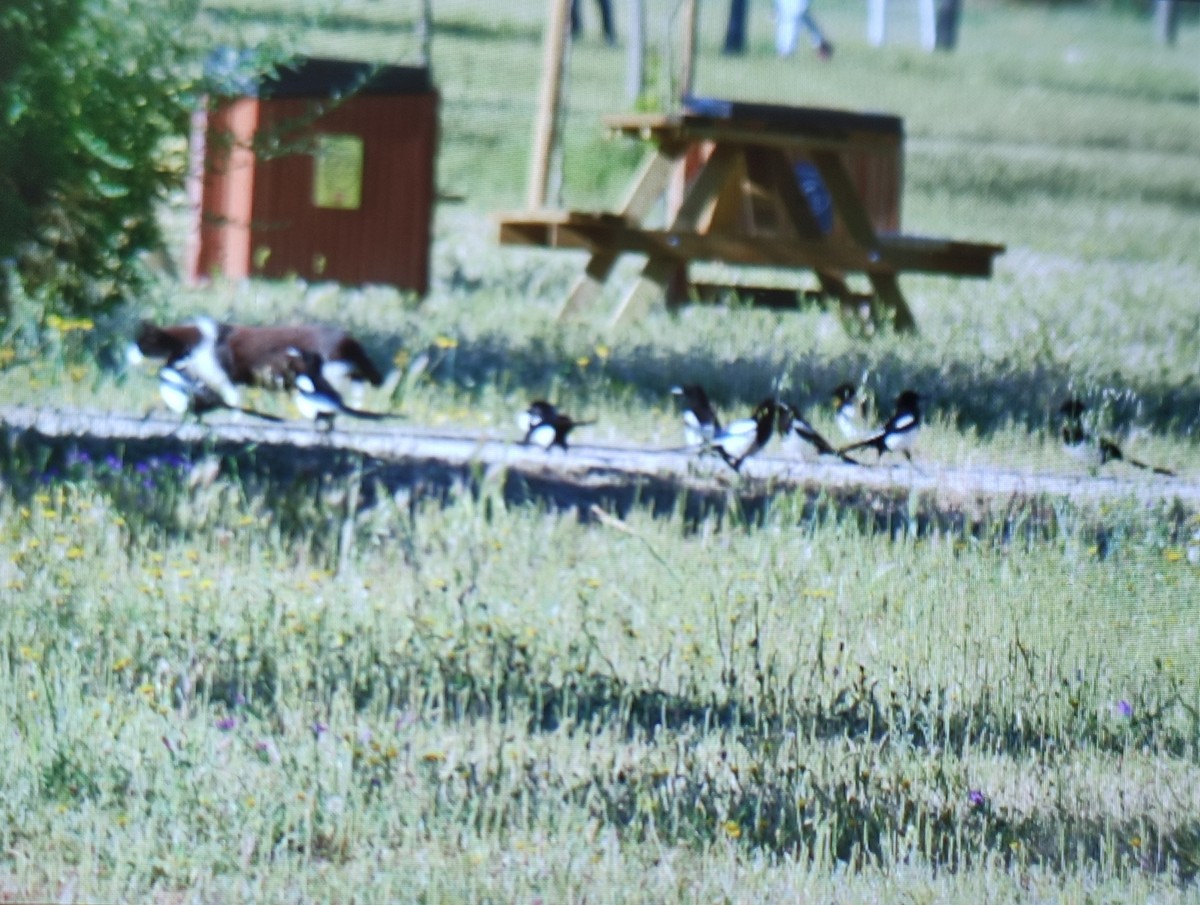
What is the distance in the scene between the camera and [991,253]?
25.6ft

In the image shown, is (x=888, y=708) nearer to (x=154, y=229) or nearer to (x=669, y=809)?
(x=669, y=809)

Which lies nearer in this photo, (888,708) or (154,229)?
(888,708)

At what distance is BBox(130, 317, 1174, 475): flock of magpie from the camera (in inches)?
213

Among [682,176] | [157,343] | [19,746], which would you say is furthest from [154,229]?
[682,176]

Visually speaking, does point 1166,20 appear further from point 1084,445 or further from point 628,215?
point 628,215

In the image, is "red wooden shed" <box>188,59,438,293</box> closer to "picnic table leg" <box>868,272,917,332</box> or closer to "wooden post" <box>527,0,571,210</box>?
"wooden post" <box>527,0,571,210</box>

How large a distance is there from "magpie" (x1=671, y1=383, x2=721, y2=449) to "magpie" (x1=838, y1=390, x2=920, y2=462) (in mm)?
507

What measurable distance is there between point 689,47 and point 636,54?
104cm

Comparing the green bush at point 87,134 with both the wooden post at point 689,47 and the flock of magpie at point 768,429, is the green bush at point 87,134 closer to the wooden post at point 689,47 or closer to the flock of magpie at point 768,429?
the flock of magpie at point 768,429

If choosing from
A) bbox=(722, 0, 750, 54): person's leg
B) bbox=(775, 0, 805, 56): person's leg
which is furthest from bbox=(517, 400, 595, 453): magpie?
bbox=(722, 0, 750, 54): person's leg

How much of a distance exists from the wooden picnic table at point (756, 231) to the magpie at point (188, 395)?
2472mm

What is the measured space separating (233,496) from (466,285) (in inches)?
190

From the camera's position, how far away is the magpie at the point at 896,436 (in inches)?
210

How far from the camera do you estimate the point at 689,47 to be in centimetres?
997
